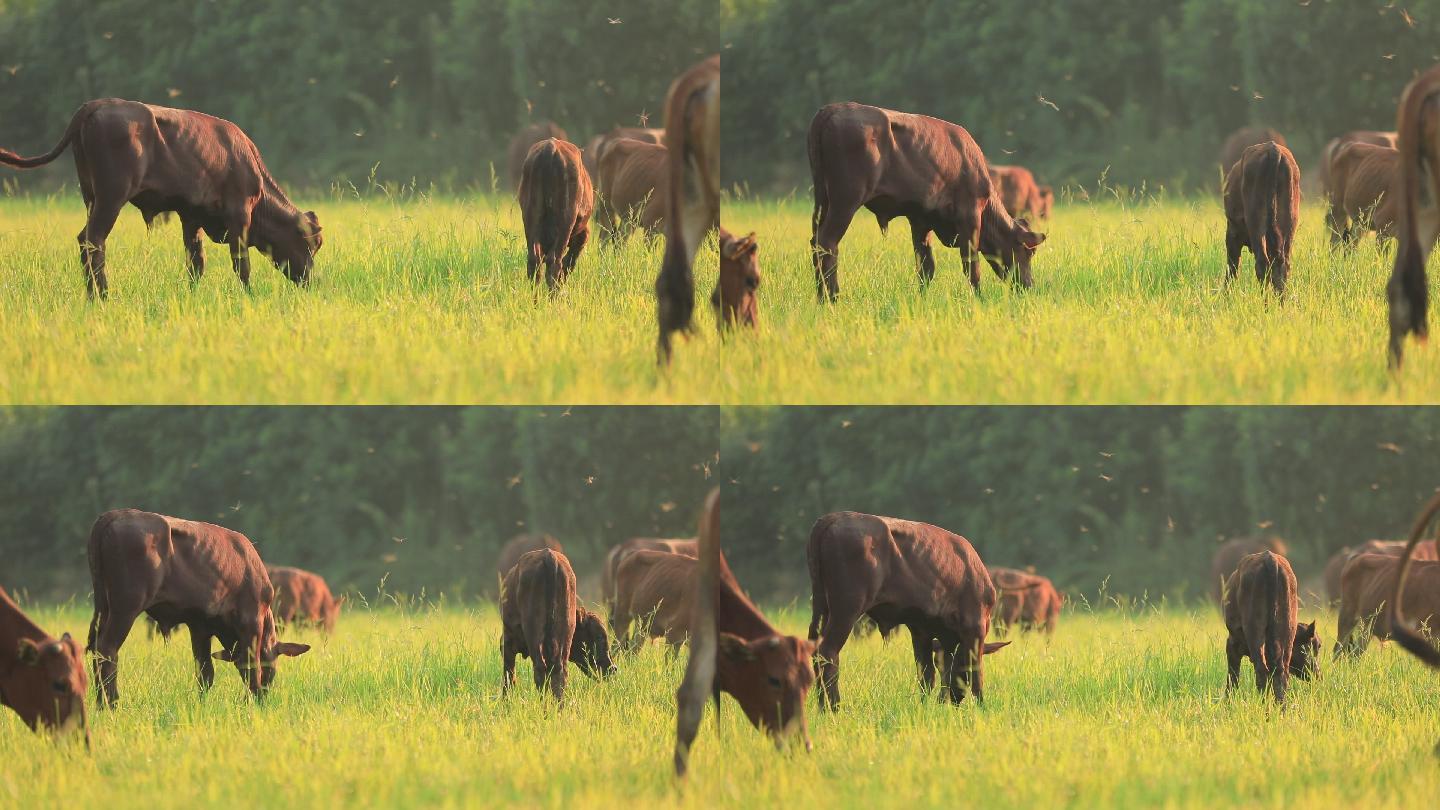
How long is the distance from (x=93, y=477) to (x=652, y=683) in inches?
504

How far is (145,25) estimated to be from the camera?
863 inches

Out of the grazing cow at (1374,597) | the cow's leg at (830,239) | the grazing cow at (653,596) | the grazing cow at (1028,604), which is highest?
the cow's leg at (830,239)

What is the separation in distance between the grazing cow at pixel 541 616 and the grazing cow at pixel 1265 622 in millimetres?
4041

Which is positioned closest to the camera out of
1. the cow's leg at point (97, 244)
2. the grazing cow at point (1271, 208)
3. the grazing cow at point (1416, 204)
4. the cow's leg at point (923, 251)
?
the grazing cow at point (1416, 204)

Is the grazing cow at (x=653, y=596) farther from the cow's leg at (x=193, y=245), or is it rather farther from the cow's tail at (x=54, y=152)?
the cow's tail at (x=54, y=152)

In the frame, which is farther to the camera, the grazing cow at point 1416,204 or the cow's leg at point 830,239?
the cow's leg at point 830,239

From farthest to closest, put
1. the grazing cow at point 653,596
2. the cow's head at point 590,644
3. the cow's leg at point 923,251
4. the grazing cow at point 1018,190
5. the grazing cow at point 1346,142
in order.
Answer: the grazing cow at point 1018,190, the grazing cow at point 1346,142, the grazing cow at point 653,596, the cow's head at point 590,644, the cow's leg at point 923,251

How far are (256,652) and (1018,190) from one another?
13.7m

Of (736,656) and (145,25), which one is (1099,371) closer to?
(736,656)

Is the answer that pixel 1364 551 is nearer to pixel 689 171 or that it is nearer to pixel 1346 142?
pixel 1346 142

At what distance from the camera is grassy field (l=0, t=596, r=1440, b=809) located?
7633 mm

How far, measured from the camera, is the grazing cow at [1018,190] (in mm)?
21656

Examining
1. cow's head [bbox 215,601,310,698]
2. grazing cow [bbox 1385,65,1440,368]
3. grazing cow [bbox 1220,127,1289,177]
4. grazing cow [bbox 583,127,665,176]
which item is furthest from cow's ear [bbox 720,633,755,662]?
grazing cow [bbox 1220,127,1289,177]

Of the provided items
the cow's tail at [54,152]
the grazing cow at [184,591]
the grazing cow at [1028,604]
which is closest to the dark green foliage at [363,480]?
the grazing cow at [1028,604]
